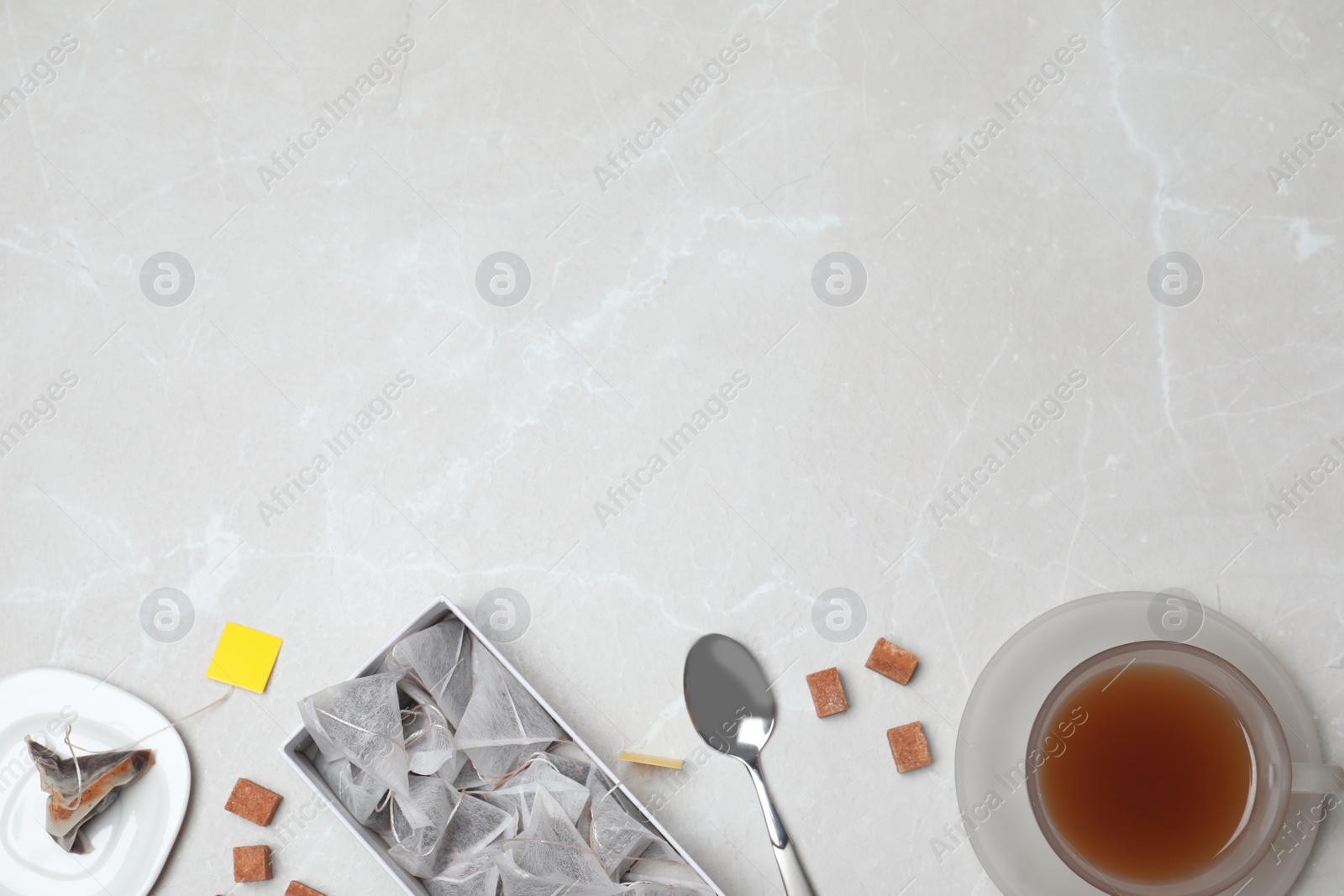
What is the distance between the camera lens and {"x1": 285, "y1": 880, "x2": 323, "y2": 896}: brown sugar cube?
112 cm

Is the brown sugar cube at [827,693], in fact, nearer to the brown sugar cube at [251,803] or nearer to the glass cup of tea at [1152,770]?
the glass cup of tea at [1152,770]

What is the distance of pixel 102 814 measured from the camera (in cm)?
113

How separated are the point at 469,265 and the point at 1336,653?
4.06 feet

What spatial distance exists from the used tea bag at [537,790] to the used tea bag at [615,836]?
0.08 feet

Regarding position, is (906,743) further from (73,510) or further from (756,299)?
(73,510)

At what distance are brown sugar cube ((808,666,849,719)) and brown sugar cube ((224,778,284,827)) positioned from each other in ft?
2.40

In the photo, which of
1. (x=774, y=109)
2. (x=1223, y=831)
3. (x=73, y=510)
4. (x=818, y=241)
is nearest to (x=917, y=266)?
(x=818, y=241)

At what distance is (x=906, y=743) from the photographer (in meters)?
1.10

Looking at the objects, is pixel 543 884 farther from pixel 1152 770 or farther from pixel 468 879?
pixel 1152 770

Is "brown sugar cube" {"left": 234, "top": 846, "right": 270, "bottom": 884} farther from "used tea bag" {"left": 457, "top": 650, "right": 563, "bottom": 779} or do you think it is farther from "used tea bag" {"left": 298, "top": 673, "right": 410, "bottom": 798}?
"used tea bag" {"left": 457, "top": 650, "right": 563, "bottom": 779}

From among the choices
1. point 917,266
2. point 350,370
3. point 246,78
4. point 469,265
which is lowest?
point 350,370

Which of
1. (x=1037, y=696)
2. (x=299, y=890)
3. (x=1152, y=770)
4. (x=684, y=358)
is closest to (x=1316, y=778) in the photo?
(x=1152, y=770)

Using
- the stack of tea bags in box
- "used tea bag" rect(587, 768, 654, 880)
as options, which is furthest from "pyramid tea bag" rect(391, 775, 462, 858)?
"used tea bag" rect(587, 768, 654, 880)

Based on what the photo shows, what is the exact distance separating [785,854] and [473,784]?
0.40 metres
